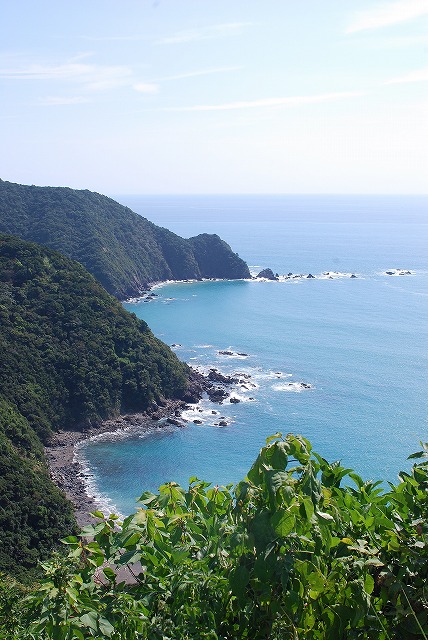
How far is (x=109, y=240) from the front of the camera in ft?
290

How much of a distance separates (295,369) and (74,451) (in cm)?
2158

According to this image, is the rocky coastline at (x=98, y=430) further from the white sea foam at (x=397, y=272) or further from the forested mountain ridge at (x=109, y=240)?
the white sea foam at (x=397, y=272)

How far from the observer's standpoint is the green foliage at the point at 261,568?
2.53 metres

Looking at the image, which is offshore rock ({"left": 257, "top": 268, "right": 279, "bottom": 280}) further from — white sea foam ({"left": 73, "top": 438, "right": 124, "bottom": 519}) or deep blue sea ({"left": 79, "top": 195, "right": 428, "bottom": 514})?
white sea foam ({"left": 73, "top": 438, "right": 124, "bottom": 519})

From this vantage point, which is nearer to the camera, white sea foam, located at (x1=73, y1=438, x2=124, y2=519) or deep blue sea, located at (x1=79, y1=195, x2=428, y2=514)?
white sea foam, located at (x1=73, y1=438, x2=124, y2=519)

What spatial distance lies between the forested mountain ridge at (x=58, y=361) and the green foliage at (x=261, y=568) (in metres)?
27.7

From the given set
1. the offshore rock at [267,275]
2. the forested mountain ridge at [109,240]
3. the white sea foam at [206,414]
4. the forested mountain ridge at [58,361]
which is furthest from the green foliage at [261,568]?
the offshore rock at [267,275]

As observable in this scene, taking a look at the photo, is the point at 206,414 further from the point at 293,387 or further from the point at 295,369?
the point at 295,369

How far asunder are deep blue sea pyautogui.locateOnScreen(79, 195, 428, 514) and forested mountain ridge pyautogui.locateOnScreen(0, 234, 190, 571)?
344cm

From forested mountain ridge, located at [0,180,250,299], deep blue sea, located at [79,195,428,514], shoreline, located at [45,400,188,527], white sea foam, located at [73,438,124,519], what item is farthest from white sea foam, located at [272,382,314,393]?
forested mountain ridge, located at [0,180,250,299]

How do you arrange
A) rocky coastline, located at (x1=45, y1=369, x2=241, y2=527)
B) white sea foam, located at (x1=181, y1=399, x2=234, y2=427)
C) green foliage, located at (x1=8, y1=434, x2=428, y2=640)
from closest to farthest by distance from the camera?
green foliage, located at (x1=8, y1=434, x2=428, y2=640) < rocky coastline, located at (x1=45, y1=369, x2=241, y2=527) < white sea foam, located at (x1=181, y1=399, x2=234, y2=427)

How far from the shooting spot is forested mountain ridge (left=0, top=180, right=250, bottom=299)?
269 feet

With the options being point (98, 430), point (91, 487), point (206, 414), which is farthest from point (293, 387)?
point (91, 487)

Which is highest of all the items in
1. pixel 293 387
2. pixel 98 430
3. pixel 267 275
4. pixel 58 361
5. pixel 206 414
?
pixel 267 275
